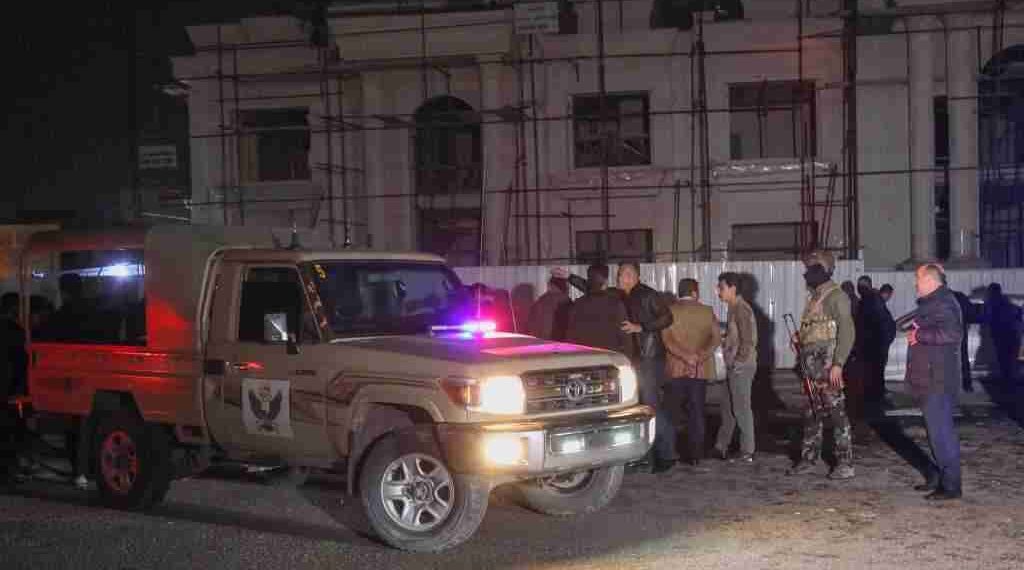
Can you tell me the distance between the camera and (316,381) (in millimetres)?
7387

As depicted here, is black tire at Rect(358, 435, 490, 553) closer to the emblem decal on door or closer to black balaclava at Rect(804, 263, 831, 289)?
the emblem decal on door

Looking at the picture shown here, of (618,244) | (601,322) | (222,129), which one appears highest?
(222,129)

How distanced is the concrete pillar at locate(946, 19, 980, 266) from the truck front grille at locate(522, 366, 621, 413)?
44.8ft

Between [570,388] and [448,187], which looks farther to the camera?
[448,187]

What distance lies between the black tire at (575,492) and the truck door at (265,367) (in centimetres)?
164

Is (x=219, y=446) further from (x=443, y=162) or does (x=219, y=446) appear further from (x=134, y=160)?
(x=134, y=160)

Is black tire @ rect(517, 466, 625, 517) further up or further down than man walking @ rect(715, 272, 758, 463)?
further down

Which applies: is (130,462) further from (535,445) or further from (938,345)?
(938,345)

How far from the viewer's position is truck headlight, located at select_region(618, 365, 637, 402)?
7.62m

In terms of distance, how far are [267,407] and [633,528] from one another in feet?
8.85

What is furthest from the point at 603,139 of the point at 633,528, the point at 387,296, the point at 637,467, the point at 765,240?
the point at 633,528

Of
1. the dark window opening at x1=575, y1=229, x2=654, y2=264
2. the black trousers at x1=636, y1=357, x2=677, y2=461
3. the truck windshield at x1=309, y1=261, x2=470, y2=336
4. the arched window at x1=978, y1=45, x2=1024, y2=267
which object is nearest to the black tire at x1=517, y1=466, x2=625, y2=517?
the truck windshield at x1=309, y1=261, x2=470, y2=336

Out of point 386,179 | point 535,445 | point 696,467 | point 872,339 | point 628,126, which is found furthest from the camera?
point 386,179

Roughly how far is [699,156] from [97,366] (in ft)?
45.3
